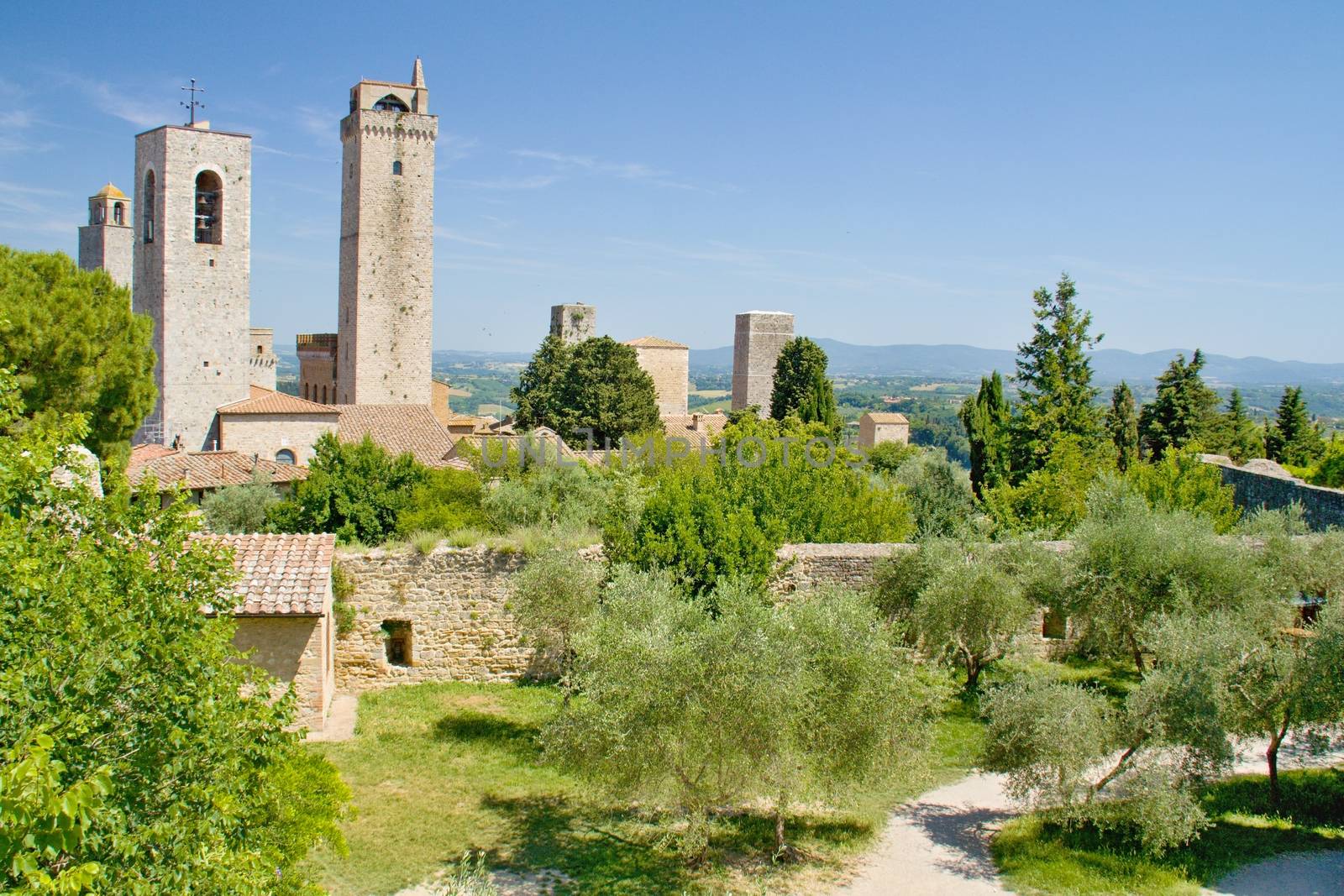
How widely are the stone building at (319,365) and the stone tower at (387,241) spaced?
1786 mm

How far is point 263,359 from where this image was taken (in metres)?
68.2

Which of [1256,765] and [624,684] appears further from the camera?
[1256,765]

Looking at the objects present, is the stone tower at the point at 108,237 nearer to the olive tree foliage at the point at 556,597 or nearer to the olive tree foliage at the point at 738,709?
the olive tree foliage at the point at 556,597

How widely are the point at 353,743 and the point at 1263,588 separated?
37.3ft

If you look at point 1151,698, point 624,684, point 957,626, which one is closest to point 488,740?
point 624,684

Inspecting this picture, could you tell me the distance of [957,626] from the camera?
44.5 ft

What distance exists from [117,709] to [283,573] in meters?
7.39

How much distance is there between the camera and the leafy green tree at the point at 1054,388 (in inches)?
1189

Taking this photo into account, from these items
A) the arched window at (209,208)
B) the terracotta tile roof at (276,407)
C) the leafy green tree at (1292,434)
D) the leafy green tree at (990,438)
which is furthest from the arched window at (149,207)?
the leafy green tree at (1292,434)

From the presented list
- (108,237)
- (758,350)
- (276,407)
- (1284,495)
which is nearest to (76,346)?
(276,407)

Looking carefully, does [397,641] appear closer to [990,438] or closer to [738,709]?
[738,709]

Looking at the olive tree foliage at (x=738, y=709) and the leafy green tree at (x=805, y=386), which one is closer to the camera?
the olive tree foliage at (x=738, y=709)

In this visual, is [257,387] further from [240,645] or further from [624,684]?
[624,684]

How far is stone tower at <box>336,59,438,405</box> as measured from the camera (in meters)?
44.2
